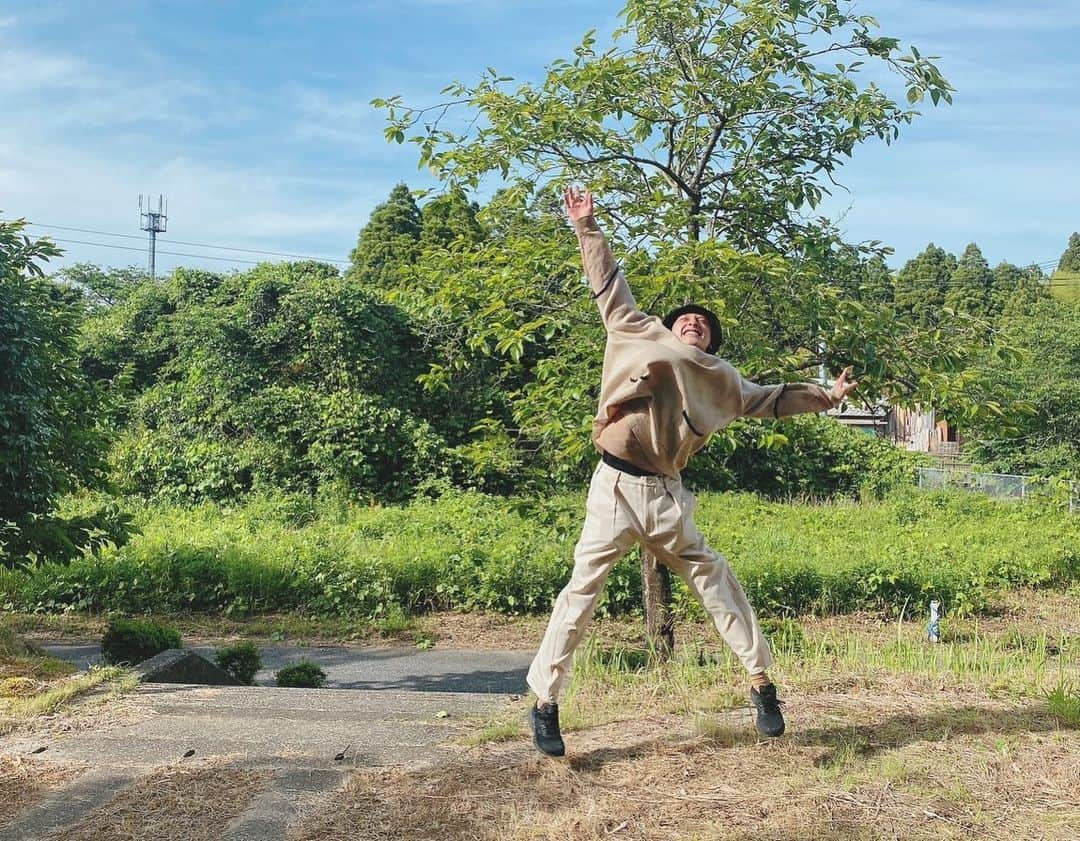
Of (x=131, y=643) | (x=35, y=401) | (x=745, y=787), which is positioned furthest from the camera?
(x=131, y=643)

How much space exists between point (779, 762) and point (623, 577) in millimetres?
7975

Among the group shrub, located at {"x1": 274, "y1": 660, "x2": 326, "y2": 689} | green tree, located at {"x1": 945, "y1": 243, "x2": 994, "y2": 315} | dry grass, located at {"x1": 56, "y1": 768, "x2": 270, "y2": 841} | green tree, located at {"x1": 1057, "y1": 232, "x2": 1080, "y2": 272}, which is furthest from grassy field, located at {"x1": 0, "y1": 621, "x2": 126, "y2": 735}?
green tree, located at {"x1": 1057, "y1": 232, "x2": 1080, "y2": 272}

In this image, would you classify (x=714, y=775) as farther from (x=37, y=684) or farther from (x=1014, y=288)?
(x=1014, y=288)

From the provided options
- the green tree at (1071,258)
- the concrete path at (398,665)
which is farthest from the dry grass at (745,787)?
the green tree at (1071,258)

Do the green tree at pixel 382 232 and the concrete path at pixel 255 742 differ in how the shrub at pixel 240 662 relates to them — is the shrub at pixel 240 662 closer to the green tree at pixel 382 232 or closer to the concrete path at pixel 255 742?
the concrete path at pixel 255 742

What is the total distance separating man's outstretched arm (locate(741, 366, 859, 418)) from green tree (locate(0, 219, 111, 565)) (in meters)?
4.00

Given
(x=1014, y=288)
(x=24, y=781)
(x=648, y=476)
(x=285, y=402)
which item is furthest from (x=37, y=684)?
(x=1014, y=288)

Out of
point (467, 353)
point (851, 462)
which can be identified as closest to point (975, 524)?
point (851, 462)

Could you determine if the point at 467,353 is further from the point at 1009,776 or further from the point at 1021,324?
the point at 1021,324

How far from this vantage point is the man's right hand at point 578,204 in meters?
3.88

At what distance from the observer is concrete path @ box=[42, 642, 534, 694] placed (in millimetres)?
8680

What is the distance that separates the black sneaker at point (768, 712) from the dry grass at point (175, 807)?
182 cm

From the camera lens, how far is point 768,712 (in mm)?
3750

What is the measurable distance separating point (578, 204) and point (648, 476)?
1112 millimetres
